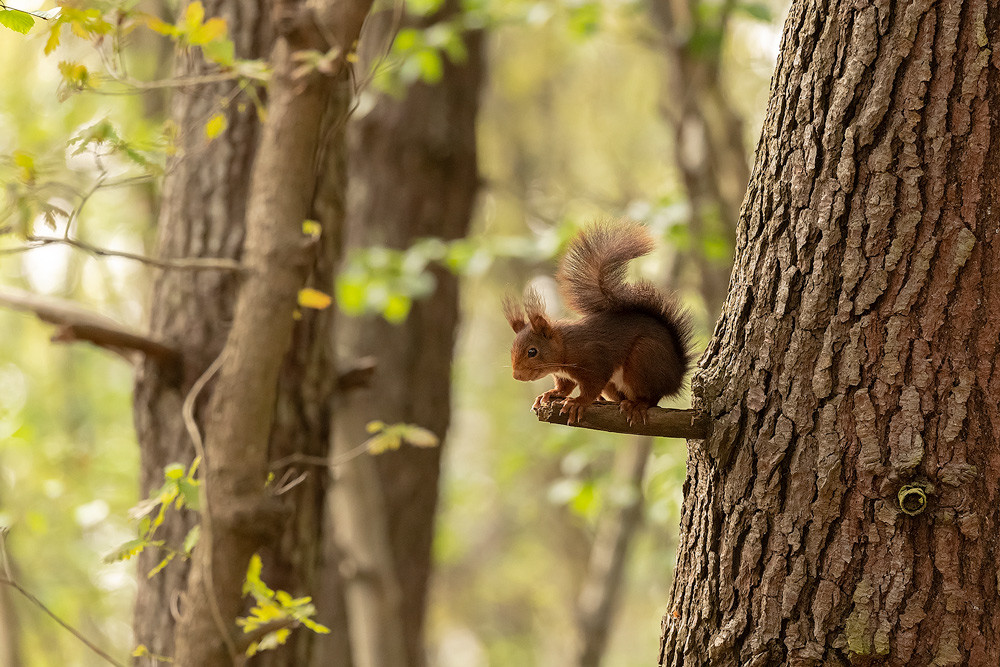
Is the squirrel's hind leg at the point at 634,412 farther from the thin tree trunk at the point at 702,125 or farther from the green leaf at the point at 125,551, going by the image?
the thin tree trunk at the point at 702,125

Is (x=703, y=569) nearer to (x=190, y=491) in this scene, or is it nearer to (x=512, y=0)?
(x=190, y=491)

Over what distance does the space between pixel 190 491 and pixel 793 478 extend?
3.38 ft

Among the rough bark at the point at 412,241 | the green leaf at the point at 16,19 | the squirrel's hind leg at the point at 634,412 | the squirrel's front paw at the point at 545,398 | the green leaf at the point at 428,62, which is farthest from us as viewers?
the rough bark at the point at 412,241

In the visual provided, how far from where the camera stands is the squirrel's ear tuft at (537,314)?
2012 mm

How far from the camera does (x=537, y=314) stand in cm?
204

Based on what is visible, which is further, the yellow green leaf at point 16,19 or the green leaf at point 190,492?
the green leaf at point 190,492

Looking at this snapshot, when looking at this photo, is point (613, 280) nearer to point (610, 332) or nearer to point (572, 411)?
point (610, 332)

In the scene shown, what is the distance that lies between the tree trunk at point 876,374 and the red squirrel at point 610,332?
0.41m

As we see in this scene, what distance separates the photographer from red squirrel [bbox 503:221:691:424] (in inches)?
74.8

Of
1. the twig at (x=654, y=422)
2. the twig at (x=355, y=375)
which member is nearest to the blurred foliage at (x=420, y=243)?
the twig at (x=355, y=375)

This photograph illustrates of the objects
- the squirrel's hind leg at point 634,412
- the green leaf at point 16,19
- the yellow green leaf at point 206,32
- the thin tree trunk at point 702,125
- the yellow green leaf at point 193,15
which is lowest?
the squirrel's hind leg at point 634,412

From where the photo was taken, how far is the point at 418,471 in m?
4.31

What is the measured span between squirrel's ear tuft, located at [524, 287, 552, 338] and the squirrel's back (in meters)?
0.08

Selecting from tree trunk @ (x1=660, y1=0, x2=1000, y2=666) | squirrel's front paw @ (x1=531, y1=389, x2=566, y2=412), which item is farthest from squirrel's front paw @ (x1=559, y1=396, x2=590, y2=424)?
tree trunk @ (x1=660, y1=0, x2=1000, y2=666)
